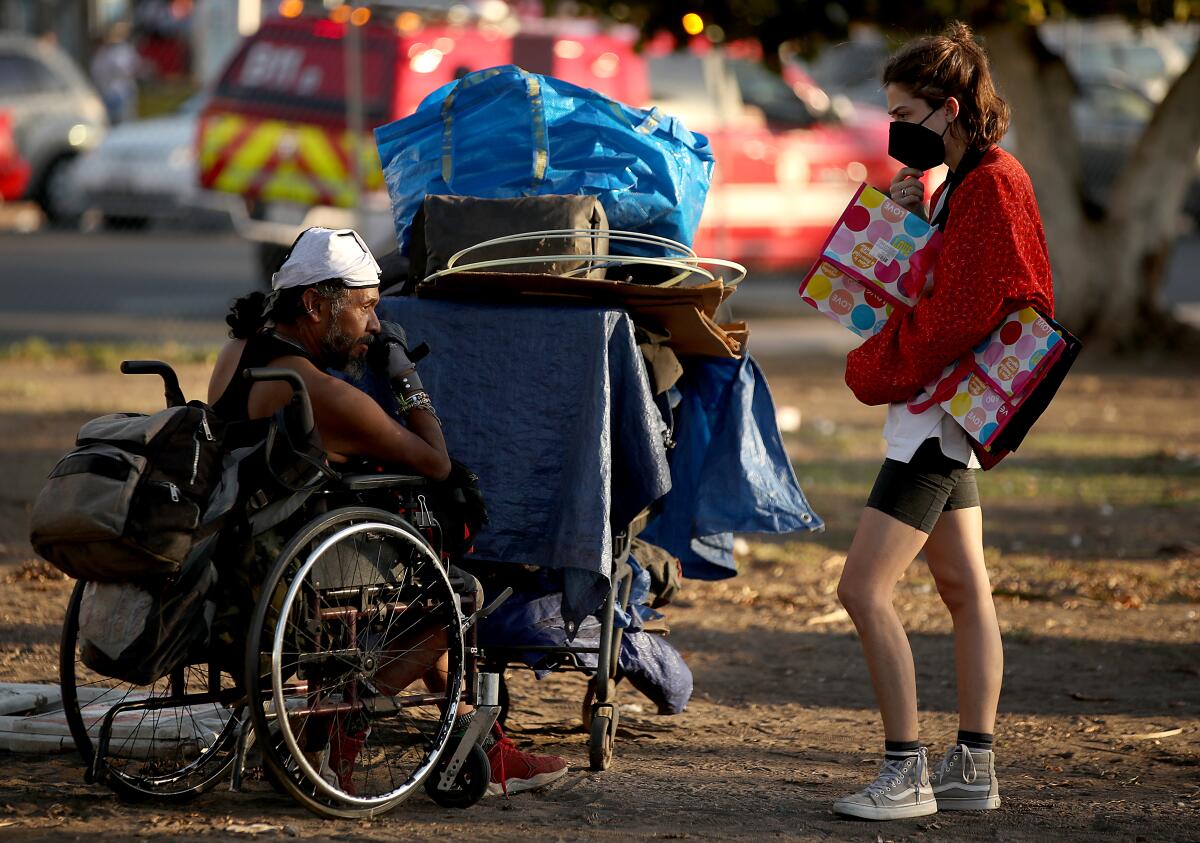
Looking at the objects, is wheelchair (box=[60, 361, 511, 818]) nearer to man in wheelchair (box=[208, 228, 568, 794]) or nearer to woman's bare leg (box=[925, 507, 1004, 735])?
man in wheelchair (box=[208, 228, 568, 794])

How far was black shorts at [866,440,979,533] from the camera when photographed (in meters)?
3.96

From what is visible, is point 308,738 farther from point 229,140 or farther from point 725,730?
point 229,140

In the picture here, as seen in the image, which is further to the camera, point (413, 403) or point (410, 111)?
point (410, 111)

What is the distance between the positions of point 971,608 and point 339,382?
1.60 m

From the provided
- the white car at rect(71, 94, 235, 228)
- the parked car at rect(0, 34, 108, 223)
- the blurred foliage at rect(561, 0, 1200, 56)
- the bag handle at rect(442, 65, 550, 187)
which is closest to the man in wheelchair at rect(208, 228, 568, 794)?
the bag handle at rect(442, 65, 550, 187)

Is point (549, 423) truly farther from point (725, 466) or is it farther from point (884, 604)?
point (884, 604)

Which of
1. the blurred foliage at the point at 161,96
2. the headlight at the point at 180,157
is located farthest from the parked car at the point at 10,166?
the headlight at the point at 180,157

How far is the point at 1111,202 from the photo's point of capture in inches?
494

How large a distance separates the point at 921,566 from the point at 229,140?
7686 millimetres

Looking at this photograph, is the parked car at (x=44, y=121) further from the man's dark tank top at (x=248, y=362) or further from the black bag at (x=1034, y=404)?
the black bag at (x=1034, y=404)

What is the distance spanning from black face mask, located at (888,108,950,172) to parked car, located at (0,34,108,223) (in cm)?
1731

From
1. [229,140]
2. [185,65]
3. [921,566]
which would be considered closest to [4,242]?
[229,140]

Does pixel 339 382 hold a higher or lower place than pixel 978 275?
lower

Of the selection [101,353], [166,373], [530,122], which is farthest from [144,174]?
[166,373]
